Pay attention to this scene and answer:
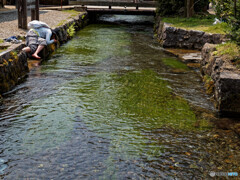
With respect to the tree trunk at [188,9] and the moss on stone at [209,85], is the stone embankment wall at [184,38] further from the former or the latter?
the moss on stone at [209,85]

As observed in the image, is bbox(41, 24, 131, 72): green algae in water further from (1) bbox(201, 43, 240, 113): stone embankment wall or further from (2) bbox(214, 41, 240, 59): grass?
(1) bbox(201, 43, 240, 113): stone embankment wall

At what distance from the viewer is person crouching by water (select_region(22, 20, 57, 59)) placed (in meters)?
10.2

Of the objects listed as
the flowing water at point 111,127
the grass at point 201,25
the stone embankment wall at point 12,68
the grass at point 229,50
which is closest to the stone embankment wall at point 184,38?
the grass at point 201,25

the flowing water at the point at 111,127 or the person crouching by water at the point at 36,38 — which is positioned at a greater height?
the person crouching by water at the point at 36,38

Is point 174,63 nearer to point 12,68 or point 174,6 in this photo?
point 12,68

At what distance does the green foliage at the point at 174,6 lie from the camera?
Answer: 18.3 meters

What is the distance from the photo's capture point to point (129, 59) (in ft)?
38.0

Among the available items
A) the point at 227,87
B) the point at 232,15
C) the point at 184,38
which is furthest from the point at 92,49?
the point at 227,87

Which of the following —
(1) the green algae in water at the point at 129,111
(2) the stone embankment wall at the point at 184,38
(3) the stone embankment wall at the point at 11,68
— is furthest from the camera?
(2) the stone embankment wall at the point at 184,38

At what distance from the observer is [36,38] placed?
33.9 feet

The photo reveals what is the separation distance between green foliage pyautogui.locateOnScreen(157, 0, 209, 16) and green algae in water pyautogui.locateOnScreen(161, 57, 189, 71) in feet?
24.5

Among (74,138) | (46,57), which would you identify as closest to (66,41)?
(46,57)

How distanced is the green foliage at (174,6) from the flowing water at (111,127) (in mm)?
9298

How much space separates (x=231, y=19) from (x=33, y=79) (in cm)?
545
